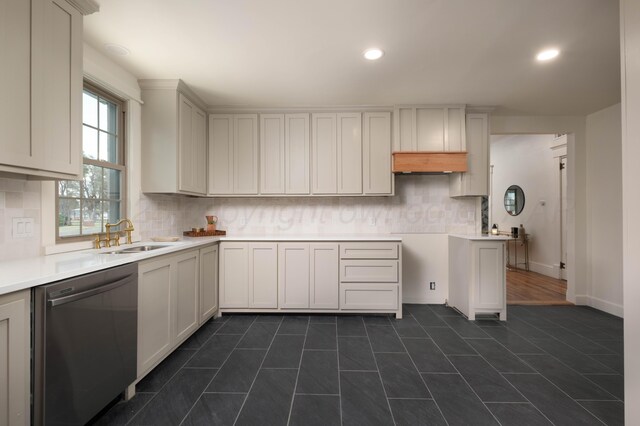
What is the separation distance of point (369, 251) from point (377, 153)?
1.22m

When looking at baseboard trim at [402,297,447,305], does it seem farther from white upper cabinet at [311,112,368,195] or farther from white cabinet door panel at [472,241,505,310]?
white upper cabinet at [311,112,368,195]

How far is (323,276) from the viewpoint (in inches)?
127

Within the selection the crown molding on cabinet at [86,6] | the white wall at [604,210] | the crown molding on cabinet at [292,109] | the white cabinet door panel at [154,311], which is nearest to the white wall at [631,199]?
the crown molding on cabinet at [292,109]

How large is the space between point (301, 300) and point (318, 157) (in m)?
1.74

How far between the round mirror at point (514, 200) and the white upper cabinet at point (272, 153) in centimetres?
569

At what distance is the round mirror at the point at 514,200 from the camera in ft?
20.7

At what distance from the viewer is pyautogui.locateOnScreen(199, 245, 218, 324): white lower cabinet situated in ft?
9.32

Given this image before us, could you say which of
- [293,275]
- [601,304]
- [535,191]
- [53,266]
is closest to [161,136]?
[53,266]

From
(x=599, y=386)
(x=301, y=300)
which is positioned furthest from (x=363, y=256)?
(x=599, y=386)

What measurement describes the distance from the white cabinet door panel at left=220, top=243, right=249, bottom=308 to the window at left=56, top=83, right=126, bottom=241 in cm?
112

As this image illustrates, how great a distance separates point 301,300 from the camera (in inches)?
128

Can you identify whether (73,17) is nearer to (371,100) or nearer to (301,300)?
(371,100)

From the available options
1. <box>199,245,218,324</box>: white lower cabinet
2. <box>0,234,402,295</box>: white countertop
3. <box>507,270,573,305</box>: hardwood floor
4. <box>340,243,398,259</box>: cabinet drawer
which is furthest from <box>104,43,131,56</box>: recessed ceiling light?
<box>507,270,573,305</box>: hardwood floor

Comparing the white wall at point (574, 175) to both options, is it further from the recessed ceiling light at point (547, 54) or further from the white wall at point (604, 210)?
the recessed ceiling light at point (547, 54)
